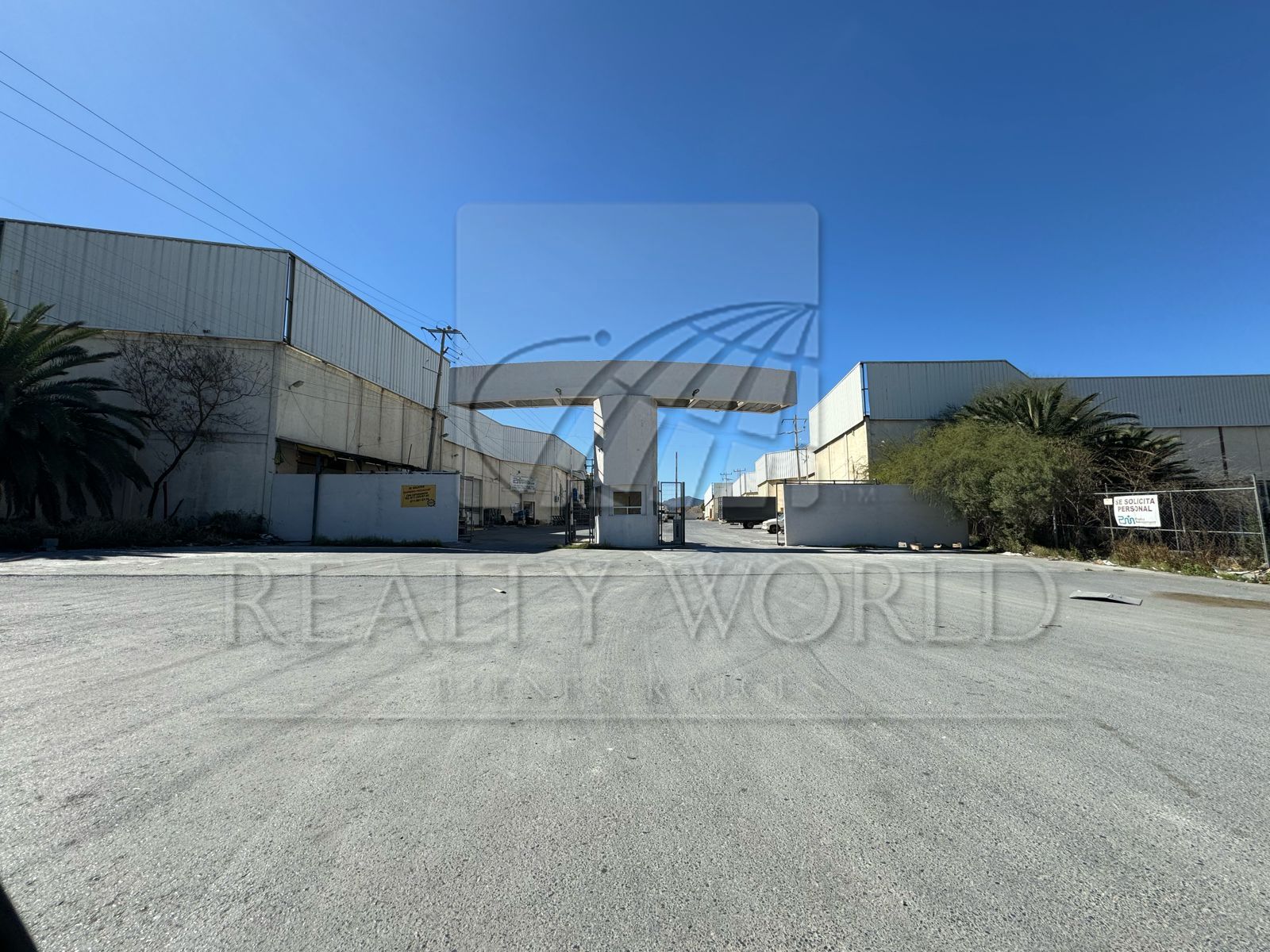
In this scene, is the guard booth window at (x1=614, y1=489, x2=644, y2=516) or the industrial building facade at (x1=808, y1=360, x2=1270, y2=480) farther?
the industrial building facade at (x1=808, y1=360, x2=1270, y2=480)

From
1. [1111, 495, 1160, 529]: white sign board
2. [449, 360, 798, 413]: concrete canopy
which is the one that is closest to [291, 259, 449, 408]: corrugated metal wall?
[449, 360, 798, 413]: concrete canopy

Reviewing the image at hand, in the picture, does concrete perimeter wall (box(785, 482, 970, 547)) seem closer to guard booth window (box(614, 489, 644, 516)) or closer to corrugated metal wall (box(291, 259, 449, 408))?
guard booth window (box(614, 489, 644, 516))

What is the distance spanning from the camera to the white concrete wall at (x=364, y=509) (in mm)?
22297

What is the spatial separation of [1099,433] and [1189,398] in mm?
21842

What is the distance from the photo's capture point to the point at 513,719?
3.61 meters

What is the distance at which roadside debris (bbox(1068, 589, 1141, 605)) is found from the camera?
28.7 ft

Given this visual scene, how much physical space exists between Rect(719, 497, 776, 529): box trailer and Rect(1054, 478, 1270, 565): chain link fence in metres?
32.1

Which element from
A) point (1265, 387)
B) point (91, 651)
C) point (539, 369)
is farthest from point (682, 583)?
point (1265, 387)

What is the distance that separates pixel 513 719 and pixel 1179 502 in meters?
→ 18.4

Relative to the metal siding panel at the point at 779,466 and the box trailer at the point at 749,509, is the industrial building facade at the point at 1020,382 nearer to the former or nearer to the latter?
the box trailer at the point at 749,509

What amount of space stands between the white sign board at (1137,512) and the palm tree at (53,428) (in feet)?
103

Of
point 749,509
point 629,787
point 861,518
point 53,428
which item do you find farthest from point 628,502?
point 749,509

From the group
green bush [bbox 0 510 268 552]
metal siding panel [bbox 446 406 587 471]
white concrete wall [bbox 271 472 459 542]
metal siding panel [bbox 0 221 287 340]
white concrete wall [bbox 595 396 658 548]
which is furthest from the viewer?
metal siding panel [bbox 446 406 587 471]

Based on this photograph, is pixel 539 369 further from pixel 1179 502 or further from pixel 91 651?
pixel 1179 502
